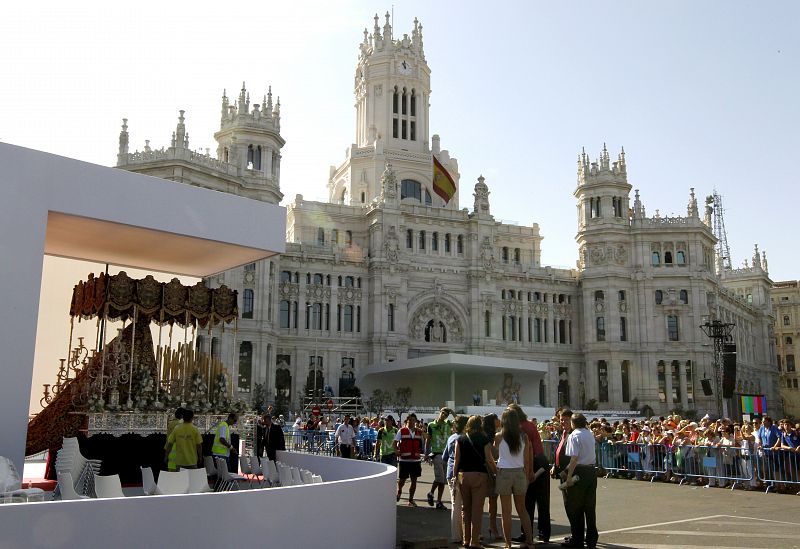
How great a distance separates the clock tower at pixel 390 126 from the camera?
6700 cm

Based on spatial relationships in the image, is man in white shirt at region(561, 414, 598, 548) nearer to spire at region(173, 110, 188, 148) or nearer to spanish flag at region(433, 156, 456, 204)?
spire at region(173, 110, 188, 148)

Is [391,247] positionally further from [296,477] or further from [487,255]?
[296,477]

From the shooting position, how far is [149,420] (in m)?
16.6

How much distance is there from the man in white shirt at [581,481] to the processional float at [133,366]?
373 inches

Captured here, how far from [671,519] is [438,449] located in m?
4.82

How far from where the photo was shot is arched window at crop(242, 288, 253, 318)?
50.7 m

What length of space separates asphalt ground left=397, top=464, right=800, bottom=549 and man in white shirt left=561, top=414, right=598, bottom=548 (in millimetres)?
572

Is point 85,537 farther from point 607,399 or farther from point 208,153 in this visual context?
point 607,399

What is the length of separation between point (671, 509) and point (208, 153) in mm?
39271

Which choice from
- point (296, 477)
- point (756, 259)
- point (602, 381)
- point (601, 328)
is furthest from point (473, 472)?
point (756, 259)

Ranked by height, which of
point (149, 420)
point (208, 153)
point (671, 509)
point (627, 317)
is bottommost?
point (671, 509)

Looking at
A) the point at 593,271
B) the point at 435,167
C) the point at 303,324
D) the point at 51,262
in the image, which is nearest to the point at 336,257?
the point at 303,324

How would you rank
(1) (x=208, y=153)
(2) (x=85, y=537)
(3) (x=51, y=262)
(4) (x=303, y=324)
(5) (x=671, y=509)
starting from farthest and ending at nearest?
(4) (x=303, y=324), (1) (x=208, y=153), (3) (x=51, y=262), (5) (x=671, y=509), (2) (x=85, y=537)

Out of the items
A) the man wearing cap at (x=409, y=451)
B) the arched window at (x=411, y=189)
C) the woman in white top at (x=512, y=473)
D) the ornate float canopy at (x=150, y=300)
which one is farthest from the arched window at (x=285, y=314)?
the woman in white top at (x=512, y=473)
